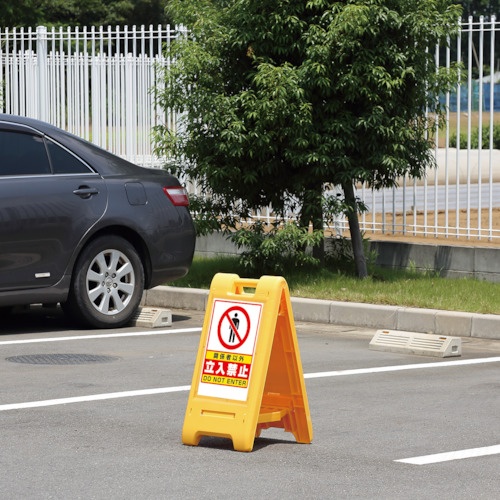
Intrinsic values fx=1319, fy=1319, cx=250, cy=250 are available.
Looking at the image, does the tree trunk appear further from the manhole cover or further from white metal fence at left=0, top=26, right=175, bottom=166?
the manhole cover

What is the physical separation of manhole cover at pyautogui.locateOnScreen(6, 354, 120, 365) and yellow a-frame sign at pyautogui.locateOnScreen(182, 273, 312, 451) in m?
2.60

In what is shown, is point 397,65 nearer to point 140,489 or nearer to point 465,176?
point 465,176

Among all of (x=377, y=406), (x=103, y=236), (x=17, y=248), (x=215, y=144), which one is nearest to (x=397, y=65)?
(x=215, y=144)

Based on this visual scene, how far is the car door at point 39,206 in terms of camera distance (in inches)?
405

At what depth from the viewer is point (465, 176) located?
14258mm

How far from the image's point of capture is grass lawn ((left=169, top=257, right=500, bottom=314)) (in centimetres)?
1144

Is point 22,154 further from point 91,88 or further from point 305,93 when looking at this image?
point 91,88

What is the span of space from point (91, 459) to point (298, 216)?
22.9 ft

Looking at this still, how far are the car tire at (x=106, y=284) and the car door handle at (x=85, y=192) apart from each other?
379mm


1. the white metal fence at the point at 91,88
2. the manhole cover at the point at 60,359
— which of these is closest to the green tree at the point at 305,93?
the white metal fence at the point at 91,88

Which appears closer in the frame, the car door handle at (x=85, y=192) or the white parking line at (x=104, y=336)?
the white parking line at (x=104, y=336)

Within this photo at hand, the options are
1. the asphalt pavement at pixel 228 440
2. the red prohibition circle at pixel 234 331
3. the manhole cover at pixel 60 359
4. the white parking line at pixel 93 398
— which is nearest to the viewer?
the asphalt pavement at pixel 228 440

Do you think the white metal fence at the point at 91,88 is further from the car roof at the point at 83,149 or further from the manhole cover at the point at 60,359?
the manhole cover at the point at 60,359

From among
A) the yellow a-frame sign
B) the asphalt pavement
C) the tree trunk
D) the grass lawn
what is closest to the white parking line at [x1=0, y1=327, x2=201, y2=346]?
the asphalt pavement
